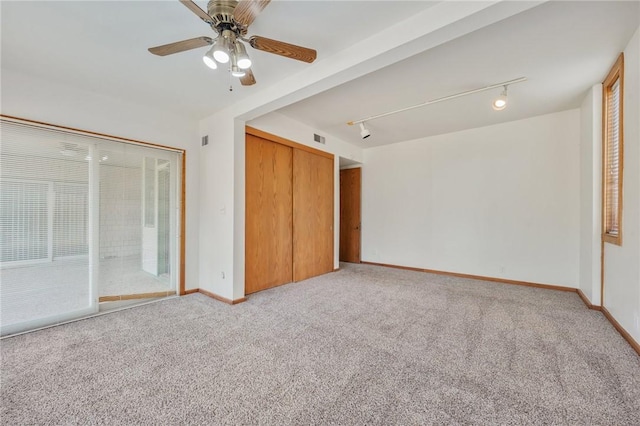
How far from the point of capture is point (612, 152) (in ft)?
9.86

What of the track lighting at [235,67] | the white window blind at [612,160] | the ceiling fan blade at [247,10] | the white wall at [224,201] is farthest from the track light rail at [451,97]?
the ceiling fan blade at [247,10]

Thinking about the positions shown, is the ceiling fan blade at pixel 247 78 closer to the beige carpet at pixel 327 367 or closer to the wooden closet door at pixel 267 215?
the wooden closet door at pixel 267 215

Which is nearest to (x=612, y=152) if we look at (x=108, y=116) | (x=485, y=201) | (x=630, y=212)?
(x=630, y=212)

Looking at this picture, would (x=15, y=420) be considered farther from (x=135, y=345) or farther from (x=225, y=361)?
(x=225, y=361)

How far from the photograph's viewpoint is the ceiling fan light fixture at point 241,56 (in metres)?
1.89

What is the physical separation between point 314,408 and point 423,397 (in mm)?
707

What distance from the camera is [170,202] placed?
386 centimetres

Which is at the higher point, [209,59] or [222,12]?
[222,12]

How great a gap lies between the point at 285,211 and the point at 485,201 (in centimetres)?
353

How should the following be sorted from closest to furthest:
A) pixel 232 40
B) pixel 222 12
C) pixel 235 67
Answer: pixel 222 12 → pixel 232 40 → pixel 235 67

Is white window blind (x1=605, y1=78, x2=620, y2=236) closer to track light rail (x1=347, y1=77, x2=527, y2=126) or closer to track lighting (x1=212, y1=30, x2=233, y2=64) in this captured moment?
track light rail (x1=347, y1=77, x2=527, y2=126)

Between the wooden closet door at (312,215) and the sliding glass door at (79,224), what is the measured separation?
6.11 ft

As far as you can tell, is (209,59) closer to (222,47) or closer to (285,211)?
(222,47)

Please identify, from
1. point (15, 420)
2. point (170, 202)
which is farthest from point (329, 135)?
point (15, 420)
